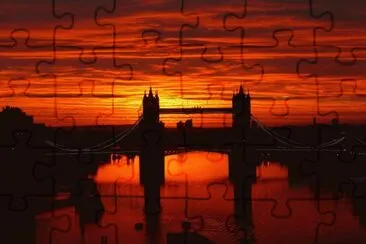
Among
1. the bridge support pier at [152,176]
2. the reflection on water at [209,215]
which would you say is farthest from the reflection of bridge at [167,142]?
the reflection on water at [209,215]

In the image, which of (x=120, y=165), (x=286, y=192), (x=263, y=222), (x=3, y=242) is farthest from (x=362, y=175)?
(x=3, y=242)

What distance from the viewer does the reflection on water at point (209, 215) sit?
14.1 m

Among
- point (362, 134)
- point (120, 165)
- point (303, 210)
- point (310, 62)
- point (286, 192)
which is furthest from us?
point (120, 165)

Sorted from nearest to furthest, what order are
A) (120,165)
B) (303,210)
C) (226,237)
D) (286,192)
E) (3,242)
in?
(3,242)
(226,237)
(303,210)
(286,192)
(120,165)

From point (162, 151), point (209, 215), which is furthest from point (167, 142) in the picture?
point (209, 215)

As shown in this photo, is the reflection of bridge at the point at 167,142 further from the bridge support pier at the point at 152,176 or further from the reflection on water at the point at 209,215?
the reflection on water at the point at 209,215

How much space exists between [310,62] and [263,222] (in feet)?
38.1

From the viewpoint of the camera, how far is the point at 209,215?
15.6 metres

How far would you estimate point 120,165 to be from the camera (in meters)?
21.0

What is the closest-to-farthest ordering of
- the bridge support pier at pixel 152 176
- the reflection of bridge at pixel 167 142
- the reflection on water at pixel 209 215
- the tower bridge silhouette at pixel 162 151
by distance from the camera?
the reflection of bridge at pixel 167 142
the tower bridge silhouette at pixel 162 151
the reflection on water at pixel 209 215
the bridge support pier at pixel 152 176

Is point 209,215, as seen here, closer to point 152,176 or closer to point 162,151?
point 162,151

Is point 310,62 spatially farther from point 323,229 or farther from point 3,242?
point 323,229

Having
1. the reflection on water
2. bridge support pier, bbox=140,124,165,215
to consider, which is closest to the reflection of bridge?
bridge support pier, bbox=140,124,165,215

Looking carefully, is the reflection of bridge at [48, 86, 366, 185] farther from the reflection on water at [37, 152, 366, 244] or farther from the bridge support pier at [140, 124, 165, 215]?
the reflection on water at [37, 152, 366, 244]
